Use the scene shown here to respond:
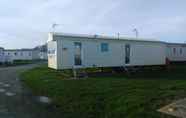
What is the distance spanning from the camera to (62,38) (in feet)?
41.1

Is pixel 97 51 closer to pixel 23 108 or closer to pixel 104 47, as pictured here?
pixel 104 47

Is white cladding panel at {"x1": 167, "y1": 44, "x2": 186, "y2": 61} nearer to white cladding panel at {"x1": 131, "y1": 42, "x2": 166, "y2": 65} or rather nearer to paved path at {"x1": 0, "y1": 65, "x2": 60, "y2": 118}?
white cladding panel at {"x1": 131, "y1": 42, "x2": 166, "y2": 65}

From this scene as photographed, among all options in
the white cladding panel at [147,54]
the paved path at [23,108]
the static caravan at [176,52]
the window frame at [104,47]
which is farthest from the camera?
the static caravan at [176,52]

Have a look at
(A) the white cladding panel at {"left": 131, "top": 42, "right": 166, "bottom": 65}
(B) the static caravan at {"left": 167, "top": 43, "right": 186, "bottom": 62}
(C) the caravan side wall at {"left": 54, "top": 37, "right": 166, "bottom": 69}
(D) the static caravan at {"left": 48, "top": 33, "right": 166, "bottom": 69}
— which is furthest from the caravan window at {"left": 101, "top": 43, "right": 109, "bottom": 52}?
(B) the static caravan at {"left": 167, "top": 43, "right": 186, "bottom": 62}

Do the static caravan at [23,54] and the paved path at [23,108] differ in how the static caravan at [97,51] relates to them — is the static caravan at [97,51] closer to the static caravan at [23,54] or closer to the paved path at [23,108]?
the paved path at [23,108]

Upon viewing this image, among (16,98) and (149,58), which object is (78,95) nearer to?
(16,98)

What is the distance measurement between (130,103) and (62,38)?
8.00m

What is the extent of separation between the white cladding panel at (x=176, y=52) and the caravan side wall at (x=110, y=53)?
6948 millimetres

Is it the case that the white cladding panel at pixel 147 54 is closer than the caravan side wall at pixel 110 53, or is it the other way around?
the caravan side wall at pixel 110 53

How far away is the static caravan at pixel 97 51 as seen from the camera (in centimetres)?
1265

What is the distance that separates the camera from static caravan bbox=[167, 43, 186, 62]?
24078 mm

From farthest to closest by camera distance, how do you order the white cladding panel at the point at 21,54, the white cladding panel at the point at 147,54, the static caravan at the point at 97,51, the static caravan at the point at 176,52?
the white cladding panel at the point at 21,54
the static caravan at the point at 176,52
the white cladding panel at the point at 147,54
the static caravan at the point at 97,51

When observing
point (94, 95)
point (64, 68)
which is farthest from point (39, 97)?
point (64, 68)

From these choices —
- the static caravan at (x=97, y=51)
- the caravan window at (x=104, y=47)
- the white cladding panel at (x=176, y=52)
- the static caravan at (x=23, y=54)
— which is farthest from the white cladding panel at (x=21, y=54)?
the caravan window at (x=104, y=47)
